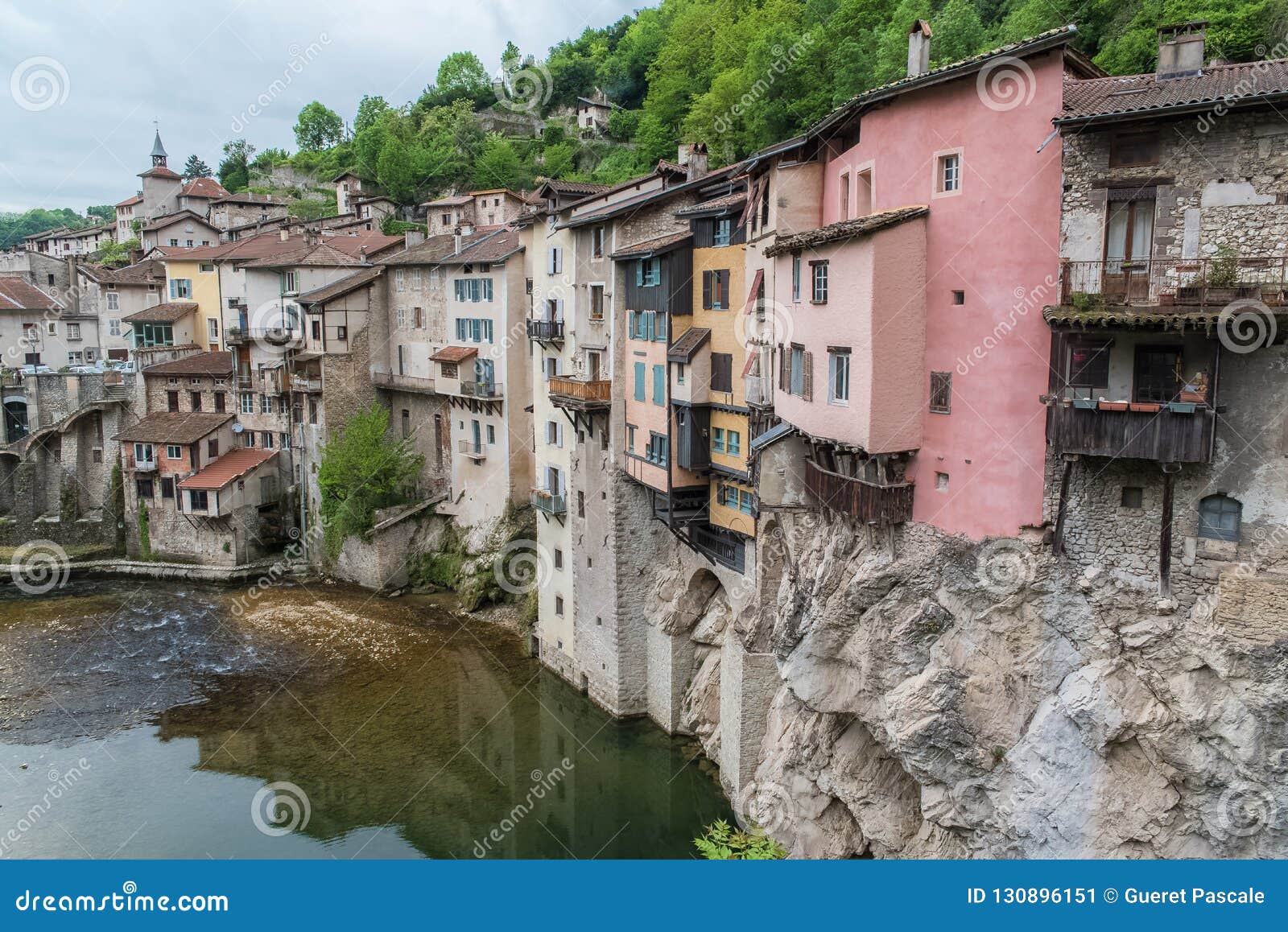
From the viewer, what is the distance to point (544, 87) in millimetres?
101312

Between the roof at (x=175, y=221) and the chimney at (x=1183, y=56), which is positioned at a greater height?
the roof at (x=175, y=221)

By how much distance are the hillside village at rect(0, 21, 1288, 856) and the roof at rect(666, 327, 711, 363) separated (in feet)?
0.55

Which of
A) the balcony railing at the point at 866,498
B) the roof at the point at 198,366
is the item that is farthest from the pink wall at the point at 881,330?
the roof at the point at 198,366

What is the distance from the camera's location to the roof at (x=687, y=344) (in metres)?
29.4

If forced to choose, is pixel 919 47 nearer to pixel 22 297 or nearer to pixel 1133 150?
pixel 1133 150

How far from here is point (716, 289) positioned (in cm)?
2933

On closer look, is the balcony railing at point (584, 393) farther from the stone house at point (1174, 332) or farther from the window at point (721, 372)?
the stone house at point (1174, 332)

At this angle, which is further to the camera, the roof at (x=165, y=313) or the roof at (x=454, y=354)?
the roof at (x=165, y=313)

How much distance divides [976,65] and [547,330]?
72.5 ft

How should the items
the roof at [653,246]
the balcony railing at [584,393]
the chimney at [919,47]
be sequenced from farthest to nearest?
1. the balcony railing at [584,393]
2. the roof at [653,246]
3. the chimney at [919,47]

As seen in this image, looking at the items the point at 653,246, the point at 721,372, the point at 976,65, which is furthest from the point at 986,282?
the point at 653,246

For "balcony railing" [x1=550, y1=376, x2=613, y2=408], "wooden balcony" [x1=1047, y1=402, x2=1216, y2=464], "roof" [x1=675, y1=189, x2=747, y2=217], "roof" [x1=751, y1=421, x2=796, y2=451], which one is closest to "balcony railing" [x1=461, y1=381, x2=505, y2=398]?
"balcony railing" [x1=550, y1=376, x2=613, y2=408]

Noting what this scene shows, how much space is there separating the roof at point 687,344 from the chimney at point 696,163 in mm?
6538

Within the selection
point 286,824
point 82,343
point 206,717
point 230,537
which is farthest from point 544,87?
point 286,824
